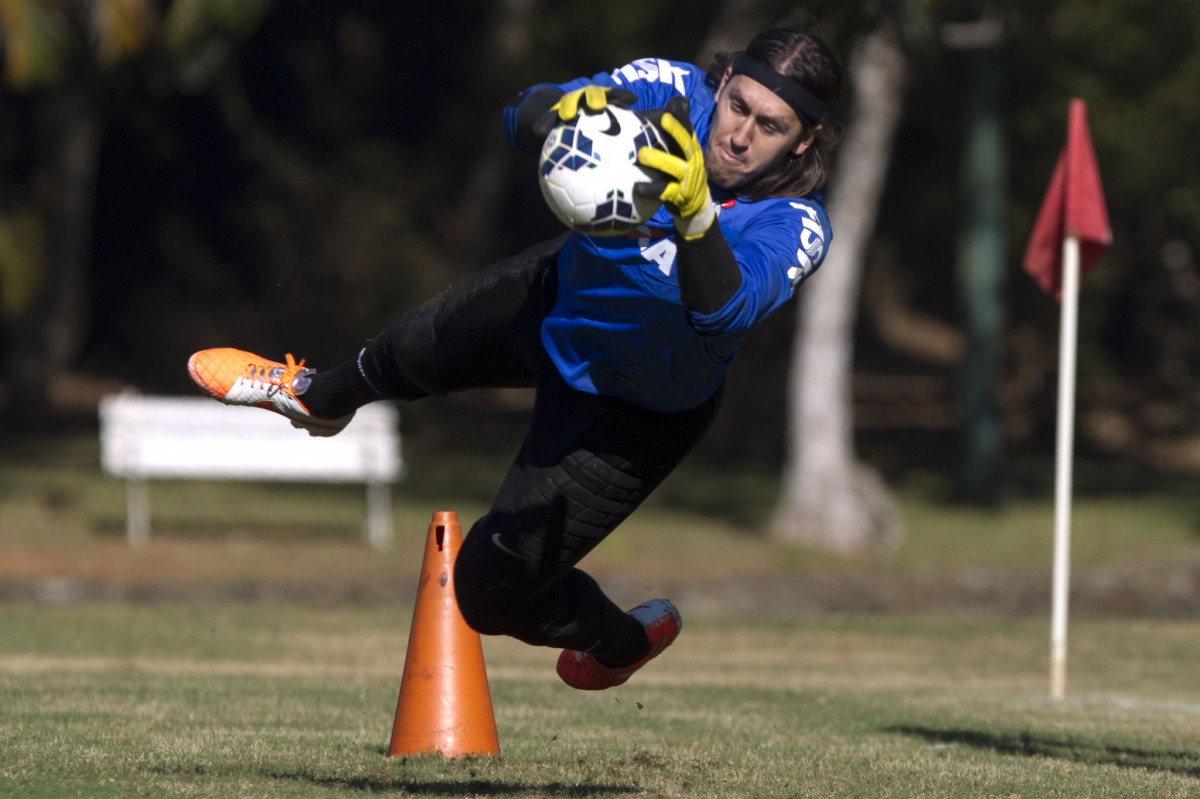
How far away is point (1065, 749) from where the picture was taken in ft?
24.1

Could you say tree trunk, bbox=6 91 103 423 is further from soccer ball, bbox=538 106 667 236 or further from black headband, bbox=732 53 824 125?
soccer ball, bbox=538 106 667 236

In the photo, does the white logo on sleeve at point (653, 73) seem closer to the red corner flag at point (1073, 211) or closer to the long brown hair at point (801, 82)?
the long brown hair at point (801, 82)

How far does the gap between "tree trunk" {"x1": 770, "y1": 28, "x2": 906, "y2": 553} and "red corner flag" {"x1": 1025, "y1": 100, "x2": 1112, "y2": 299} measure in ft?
24.9

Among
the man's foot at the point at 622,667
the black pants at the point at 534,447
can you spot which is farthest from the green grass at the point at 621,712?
the black pants at the point at 534,447

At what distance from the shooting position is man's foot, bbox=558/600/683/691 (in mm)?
6254

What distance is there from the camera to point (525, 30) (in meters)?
26.1

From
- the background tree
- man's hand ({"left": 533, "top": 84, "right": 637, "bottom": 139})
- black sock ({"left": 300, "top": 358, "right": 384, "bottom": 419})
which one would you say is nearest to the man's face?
man's hand ({"left": 533, "top": 84, "right": 637, "bottom": 139})

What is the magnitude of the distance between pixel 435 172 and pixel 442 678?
21619 mm

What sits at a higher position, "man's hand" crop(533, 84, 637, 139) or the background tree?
the background tree

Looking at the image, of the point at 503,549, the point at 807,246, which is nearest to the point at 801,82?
the point at 807,246

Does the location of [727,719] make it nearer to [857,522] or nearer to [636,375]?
[636,375]

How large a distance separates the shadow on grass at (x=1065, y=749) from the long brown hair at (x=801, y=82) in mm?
3057

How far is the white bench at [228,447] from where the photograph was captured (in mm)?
16516

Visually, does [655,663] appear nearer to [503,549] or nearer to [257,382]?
[257,382]
